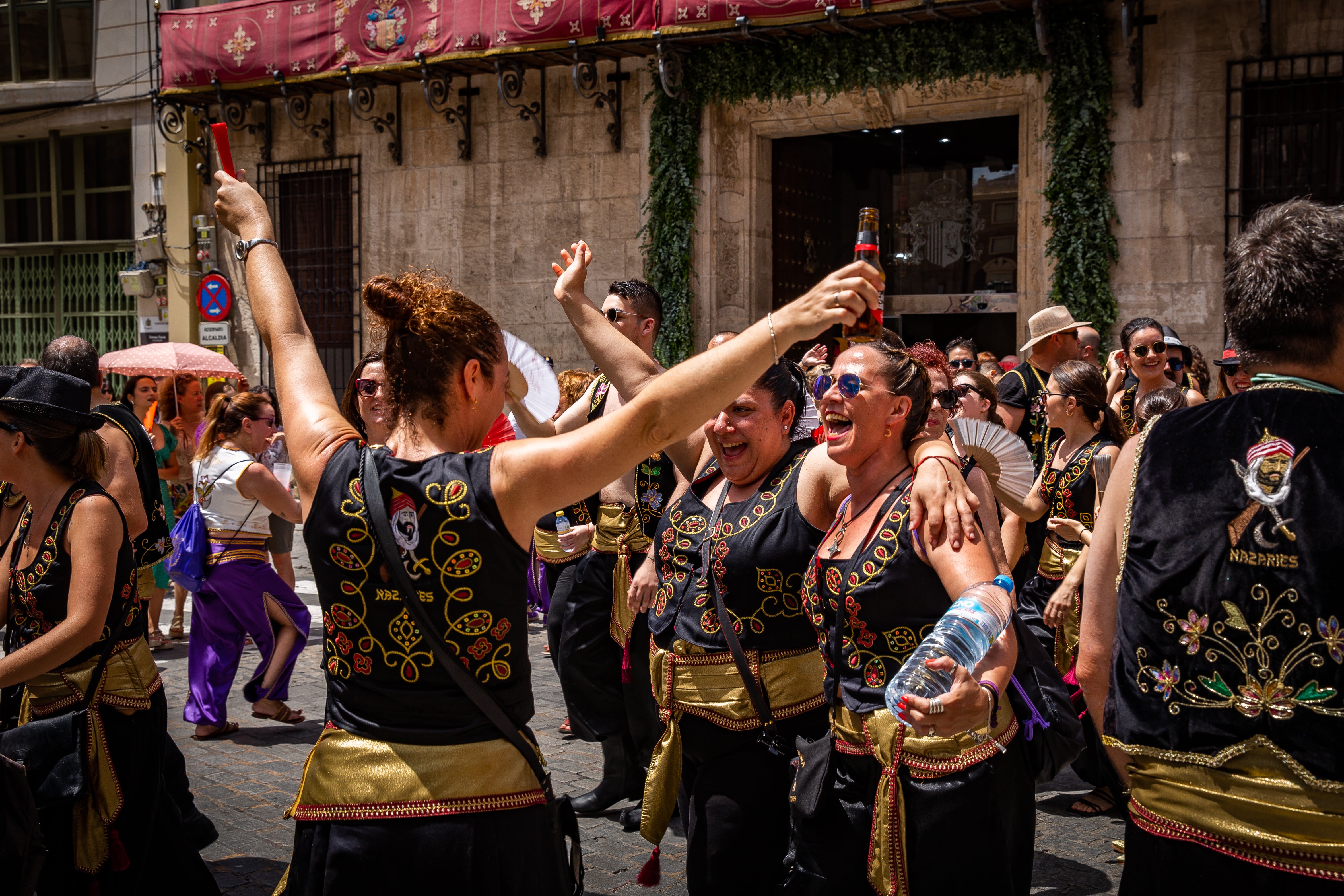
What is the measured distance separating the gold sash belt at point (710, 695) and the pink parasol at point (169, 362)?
9.12m

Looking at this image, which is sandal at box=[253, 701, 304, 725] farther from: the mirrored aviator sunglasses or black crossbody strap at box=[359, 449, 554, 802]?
black crossbody strap at box=[359, 449, 554, 802]

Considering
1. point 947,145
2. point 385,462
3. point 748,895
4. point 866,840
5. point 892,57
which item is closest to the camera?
point 385,462

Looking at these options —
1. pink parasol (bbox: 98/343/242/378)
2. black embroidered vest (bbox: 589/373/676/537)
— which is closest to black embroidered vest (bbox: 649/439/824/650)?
black embroidered vest (bbox: 589/373/676/537)

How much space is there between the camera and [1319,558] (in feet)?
7.01

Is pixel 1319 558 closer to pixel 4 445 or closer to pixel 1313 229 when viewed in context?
pixel 1313 229

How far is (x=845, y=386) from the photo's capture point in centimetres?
331

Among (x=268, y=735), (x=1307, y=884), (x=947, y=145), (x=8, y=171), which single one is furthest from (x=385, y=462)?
(x=8, y=171)

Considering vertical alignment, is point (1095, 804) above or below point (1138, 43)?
below

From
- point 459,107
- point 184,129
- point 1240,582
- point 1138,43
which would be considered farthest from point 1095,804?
point 184,129

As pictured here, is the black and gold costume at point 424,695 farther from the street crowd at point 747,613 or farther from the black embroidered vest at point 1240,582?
the black embroidered vest at point 1240,582

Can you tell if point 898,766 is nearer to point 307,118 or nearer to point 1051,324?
point 1051,324

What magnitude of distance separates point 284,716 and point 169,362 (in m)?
5.87

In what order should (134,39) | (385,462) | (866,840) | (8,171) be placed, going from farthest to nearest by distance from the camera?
1. (8,171)
2. (134,39)
3. (866,840)
4. (385,462)

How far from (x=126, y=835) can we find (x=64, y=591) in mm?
816
